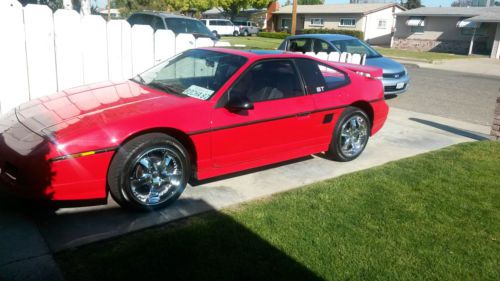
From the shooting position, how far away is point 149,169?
12.5 ft

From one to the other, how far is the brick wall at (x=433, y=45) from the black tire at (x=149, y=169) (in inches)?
1471

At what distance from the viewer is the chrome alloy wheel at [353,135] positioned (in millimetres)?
5562

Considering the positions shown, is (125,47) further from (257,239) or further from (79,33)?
(257,239)

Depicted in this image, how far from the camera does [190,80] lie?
183 inches

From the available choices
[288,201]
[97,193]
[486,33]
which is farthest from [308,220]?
[486,33]

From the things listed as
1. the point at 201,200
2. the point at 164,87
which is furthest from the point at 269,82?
the point at 201,200

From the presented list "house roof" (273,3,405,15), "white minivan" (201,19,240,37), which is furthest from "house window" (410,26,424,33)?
"white minivan" (201,19,240,37)

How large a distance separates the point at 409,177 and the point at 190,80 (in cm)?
288

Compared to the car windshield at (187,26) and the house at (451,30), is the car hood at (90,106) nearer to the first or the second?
the car windshield at (187,26)

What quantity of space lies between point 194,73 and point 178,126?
109 cm

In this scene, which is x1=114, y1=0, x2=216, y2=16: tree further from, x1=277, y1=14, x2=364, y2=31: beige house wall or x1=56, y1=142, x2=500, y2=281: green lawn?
x1=56, y1=142, x2=500, y2=281: green lawn

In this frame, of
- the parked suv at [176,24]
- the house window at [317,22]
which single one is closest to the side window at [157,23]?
the parked suv at [176,24]

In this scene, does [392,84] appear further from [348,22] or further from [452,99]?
[348,22]

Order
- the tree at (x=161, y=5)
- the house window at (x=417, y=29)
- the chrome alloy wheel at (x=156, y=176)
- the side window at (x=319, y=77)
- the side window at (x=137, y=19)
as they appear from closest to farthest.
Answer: the chrome alloy wheel at (x=156, y=176), the side window at (x=319, y=77), the side window at (x=137, y=19), the house window at (x=417, y=29), the tree at (x=161, y=5)
